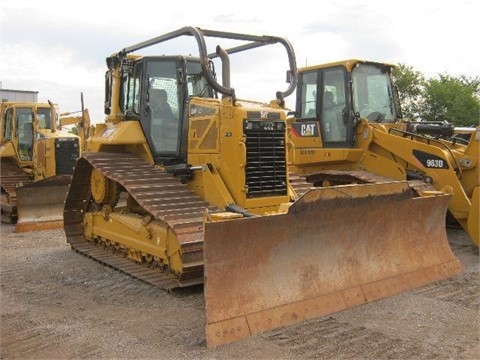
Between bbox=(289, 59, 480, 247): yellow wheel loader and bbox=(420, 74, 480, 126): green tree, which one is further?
bbox=(420, 74, 480, 126): green tree

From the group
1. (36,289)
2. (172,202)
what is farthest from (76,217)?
(172,202)

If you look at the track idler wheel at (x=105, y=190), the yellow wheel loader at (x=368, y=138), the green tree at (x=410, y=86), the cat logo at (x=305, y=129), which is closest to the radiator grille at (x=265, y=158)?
the track idler wheel at (x=105, y=190)

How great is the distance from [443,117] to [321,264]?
23.7 m

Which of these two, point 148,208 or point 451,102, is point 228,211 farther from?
point 451,102

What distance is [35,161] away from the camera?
1200 cm

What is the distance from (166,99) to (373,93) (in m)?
3.88

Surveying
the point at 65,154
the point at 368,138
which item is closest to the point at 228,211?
the point at 368,138

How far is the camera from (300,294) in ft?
15.6

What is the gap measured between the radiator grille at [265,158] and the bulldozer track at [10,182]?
22.4ft

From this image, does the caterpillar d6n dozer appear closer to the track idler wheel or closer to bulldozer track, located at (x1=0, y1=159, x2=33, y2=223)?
the track idler wheel

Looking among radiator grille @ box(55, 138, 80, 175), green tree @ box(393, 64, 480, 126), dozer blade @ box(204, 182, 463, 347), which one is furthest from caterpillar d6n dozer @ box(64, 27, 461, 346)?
green tree @ box(393, 64, 480, 126)

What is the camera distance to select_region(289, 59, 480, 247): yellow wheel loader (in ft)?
25.6

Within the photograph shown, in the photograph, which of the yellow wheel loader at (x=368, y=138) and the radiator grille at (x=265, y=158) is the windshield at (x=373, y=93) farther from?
the radiator grille at (x=265, y=158)

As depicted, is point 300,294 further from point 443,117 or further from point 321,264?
point 443,117
